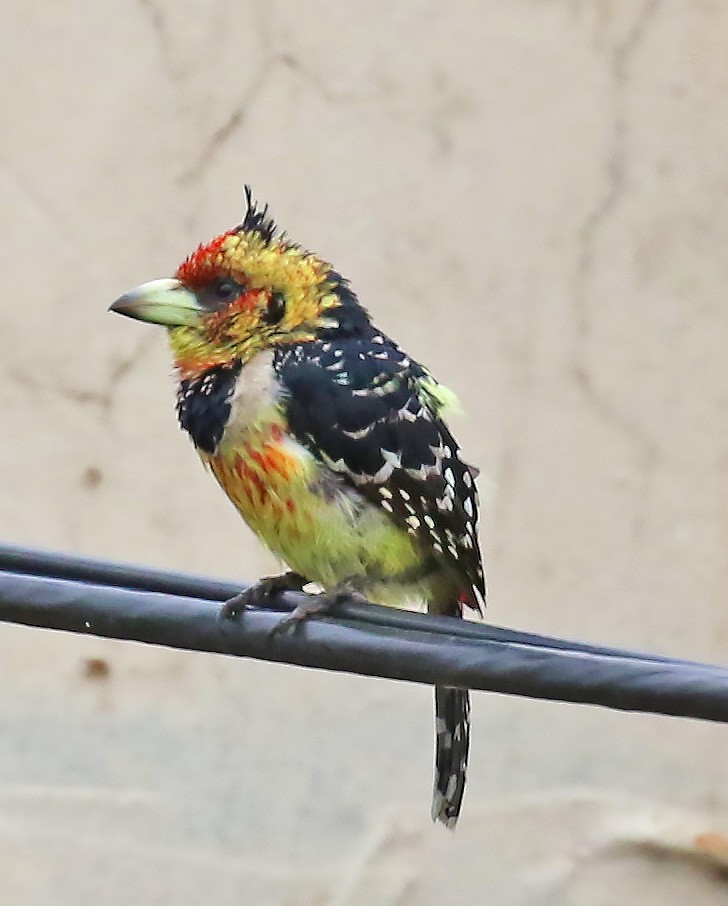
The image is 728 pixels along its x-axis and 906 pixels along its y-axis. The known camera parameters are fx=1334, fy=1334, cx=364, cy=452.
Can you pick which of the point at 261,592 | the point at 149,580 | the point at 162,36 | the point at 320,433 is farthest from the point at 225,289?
the point at 162,36

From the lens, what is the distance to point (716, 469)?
3.06 metres

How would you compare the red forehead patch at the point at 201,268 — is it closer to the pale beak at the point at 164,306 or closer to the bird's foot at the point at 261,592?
the pale beak at the point at 164,306

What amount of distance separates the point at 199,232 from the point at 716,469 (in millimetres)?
1288

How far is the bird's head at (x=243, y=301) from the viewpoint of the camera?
5.67 ft

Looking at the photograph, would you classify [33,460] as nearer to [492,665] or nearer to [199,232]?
[199,232]

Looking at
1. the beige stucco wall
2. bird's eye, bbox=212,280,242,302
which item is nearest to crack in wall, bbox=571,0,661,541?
the beige stucco wall

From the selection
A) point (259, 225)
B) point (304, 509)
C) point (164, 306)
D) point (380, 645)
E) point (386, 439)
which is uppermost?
point (259, 225)

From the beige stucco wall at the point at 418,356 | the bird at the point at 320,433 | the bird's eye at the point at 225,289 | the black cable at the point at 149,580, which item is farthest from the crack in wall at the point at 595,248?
the black cable at the point at 149,580

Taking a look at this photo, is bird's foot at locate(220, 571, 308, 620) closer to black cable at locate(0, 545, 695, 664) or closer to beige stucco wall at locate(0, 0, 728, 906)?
black cable at locate(0, 545, 695, 664)

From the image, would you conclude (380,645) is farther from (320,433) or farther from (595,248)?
(595,248)

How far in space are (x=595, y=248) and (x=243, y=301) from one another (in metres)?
1.48

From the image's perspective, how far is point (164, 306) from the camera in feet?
5.73

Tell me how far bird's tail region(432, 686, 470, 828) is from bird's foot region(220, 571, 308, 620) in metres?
0.24

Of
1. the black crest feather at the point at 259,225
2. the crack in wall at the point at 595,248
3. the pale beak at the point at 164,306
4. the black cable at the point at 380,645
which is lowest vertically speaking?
the black cable at the point at 380,645
